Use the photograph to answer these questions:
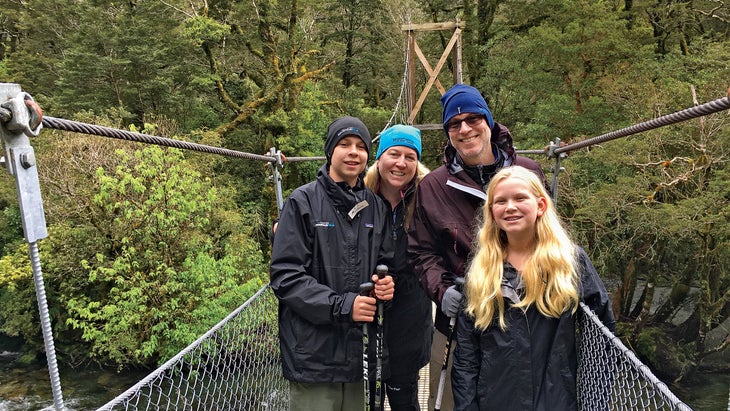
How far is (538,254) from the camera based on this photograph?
43.4 inches

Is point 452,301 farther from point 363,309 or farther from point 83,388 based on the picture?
point 83,388

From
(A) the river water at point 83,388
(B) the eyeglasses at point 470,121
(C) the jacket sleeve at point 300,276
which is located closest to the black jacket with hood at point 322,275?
(C) the jacket sleeve at point 300,276

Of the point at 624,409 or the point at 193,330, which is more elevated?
the point at 624,409

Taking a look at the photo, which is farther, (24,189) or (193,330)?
(193,330)

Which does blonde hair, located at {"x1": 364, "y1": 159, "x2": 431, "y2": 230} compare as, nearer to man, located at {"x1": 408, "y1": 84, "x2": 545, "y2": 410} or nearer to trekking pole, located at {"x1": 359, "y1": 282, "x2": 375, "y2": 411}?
man, located at {"x1": 408, "y1": 84, "x2": 545, "y2": 410}

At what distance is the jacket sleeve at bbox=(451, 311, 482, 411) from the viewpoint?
1.09 metres

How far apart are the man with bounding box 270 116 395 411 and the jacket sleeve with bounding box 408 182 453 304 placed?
3.4 inches

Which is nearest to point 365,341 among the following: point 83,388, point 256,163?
point 83,388

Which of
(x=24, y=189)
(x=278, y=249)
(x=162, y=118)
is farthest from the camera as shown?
(x=162, y=118)

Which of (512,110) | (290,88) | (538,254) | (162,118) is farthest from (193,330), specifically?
(512,110)

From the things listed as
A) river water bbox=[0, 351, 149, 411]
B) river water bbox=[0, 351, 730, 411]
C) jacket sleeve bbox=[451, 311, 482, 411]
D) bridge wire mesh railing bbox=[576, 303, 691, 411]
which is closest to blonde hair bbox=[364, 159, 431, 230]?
jacket sleeve bbox=[451, 311, 482, 411]

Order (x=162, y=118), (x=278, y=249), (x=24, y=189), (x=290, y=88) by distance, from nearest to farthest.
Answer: (x=24, y=189) → (x=278, y=249) → (x=162, y=118) → (x=290, y=88)

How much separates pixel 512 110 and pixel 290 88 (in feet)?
13.7

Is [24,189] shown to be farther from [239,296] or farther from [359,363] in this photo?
[239,296]
